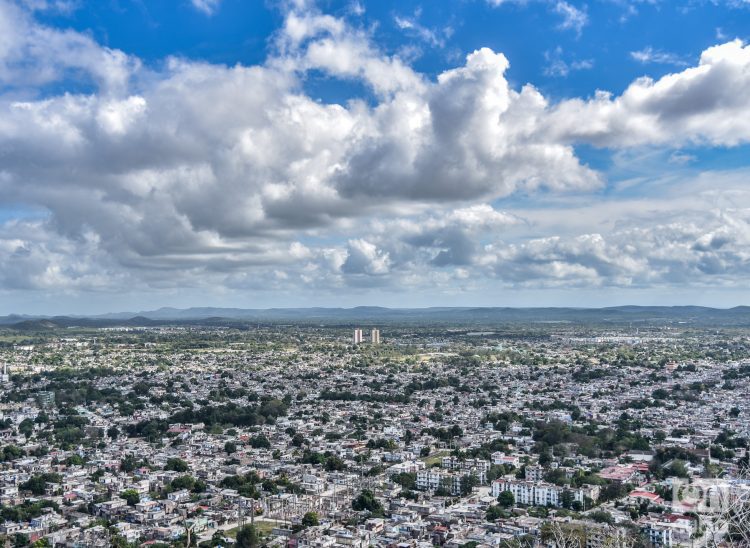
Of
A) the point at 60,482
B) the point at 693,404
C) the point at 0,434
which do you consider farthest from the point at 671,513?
the point at 0,434

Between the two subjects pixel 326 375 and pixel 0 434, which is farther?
pixel 326 375

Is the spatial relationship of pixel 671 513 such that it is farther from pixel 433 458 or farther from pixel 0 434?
pixel 0 434

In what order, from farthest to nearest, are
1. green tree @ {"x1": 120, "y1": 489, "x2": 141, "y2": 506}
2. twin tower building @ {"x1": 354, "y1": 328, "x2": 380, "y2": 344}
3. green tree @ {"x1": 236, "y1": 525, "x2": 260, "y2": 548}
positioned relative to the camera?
twin tower building @ {"x1": 354, "y1": 328, "x2": 380, "y2": 344}
green tree @ {"x1": 120, "y1": 489, "x2": 141, "y2": 506}
green tree @ {"x1": 236, "y1": 525, "x2": 260, "y2": 548}

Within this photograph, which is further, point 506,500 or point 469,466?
point 469,466

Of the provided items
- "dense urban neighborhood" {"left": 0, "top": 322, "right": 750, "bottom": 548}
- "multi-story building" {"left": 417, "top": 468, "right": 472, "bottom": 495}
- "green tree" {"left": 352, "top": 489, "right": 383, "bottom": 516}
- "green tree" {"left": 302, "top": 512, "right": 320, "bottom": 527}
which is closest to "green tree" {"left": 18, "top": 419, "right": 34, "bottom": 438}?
"dense urban neighborhood" {"left": 0, "top": 322, "right": 750, "bottom": 548}

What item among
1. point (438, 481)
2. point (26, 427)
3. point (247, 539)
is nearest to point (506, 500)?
point (438, 481)

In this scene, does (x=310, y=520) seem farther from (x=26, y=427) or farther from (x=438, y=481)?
(x=26, y=427)

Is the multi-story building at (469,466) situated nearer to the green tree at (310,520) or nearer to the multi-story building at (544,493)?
the multi-story building at (544,493)

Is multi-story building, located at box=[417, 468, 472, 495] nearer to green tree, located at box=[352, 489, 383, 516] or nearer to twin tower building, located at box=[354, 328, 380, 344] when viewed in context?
green tree, located at box=[352, 489, 383, 516]

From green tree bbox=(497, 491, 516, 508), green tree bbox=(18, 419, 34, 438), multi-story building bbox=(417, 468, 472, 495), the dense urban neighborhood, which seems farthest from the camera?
green tree bbox=(18, 419, 34, 438)
